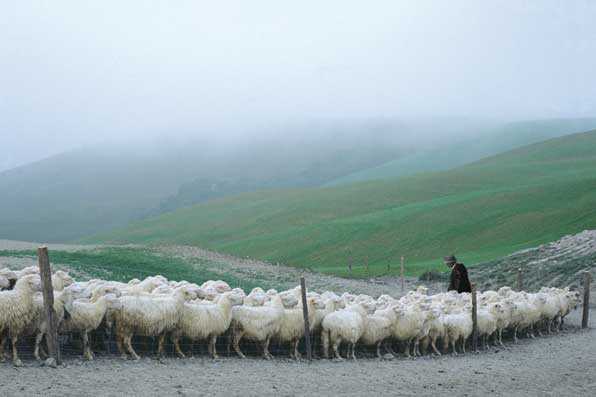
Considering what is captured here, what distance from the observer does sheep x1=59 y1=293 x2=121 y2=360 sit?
11.0m

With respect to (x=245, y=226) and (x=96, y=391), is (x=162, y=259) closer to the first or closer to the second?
(x=96, y=391)

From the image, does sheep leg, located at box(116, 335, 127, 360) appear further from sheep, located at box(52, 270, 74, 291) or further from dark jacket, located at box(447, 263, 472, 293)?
dark jacket, located at box(447, 263, 472, 293)

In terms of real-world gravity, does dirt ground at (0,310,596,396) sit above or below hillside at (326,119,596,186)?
below

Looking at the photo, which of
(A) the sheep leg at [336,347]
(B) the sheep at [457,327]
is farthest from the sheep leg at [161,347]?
(B) the sheep at [457,327]

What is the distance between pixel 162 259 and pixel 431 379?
845 inches

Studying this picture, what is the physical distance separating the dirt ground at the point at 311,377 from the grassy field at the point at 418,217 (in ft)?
91.6

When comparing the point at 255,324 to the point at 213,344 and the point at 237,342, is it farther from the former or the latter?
the point at 213,344

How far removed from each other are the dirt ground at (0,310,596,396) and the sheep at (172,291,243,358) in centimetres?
41

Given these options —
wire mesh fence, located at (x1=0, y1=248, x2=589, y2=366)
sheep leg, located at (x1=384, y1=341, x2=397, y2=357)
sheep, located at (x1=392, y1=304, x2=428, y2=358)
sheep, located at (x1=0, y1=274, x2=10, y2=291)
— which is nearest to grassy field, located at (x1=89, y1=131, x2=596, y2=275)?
sheep, located at (x1=392, y1=304, x2=428, y2=358)

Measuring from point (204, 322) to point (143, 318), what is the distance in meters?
1.12

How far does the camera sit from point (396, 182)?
90125mm

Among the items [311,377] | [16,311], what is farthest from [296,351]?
[16,311]

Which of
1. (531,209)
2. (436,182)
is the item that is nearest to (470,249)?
(531,209)

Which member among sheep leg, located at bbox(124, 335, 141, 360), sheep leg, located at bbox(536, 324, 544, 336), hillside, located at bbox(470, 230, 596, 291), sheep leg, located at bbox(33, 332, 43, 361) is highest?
sheep leg, located at bbox(33, 332, 43, 361)
